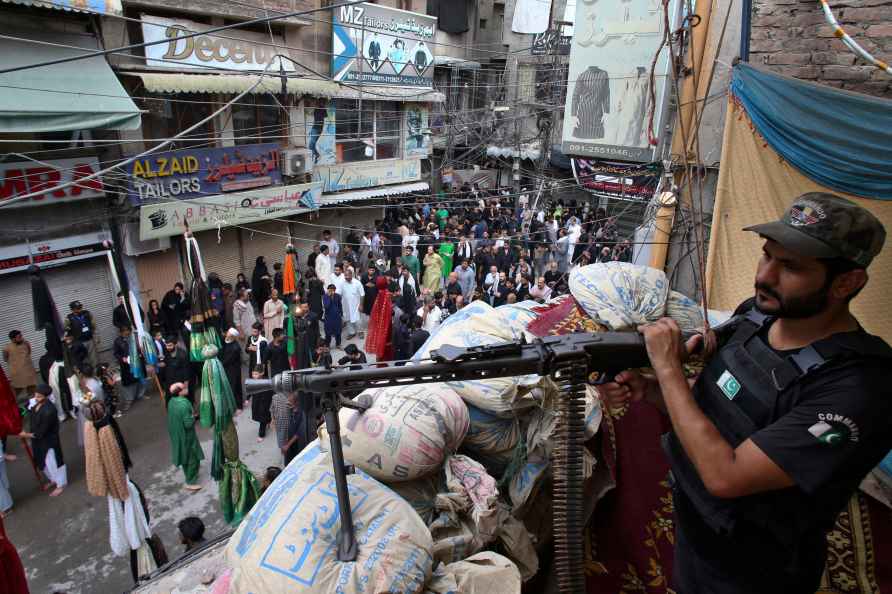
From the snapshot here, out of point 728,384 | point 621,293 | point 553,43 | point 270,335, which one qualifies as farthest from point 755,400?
point 553,43

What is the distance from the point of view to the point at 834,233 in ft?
4.39

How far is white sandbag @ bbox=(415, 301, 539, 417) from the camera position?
301 centimetres

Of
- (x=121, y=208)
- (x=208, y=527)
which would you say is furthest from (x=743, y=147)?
(x=121, y=208)

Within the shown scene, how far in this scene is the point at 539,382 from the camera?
9.43ft

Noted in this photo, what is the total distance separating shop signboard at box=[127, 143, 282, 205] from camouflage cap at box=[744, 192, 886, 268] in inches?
357

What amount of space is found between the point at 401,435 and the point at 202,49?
9.83 m

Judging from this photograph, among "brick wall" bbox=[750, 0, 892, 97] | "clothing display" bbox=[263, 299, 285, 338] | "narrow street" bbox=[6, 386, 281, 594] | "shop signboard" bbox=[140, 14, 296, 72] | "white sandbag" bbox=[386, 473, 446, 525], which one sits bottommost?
"narrow street" bbox=[6, 386, 281, 594]

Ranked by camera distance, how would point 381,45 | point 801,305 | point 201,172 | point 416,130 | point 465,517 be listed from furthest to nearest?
point 416,130, point 381,45, point 201,172, point 465,517, point 801,305

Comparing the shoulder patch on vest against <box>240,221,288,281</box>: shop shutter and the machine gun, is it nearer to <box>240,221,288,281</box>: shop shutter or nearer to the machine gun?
the machine gun

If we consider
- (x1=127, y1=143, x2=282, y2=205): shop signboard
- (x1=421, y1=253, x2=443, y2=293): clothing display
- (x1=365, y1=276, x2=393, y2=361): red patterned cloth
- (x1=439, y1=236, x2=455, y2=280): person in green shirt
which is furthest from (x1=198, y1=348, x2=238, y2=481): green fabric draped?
(x1=439, y1=236, x2=455, y2=280): person in green shirt

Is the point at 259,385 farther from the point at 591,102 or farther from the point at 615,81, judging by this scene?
the point at 591,102

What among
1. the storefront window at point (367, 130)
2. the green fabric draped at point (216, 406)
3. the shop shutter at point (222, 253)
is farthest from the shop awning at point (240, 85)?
the green fabric draped at point (216, 406)

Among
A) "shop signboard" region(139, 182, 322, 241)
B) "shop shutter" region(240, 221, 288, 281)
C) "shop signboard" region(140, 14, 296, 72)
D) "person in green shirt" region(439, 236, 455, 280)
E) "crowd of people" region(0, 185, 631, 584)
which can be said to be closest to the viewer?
"crowd of people" region(0, 185, 631, 584)

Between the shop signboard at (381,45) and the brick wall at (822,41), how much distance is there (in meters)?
10.0
